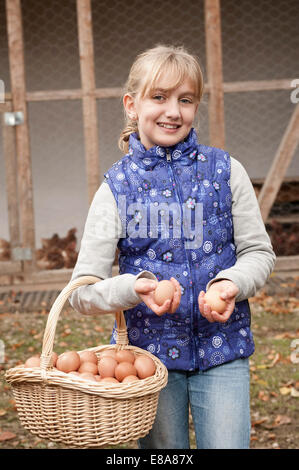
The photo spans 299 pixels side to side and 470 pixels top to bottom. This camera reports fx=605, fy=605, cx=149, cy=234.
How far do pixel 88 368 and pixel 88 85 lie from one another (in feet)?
14.7

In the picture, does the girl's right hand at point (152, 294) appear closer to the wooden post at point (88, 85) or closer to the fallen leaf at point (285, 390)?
the fallen leaf at point (285, 390)

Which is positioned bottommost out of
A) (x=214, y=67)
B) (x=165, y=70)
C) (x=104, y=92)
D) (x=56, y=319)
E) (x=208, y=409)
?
(x=208, y=409)

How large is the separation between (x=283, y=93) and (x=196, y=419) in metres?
6.83

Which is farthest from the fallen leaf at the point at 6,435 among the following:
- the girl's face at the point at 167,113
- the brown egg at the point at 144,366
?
the girl's face at the point at 167,113

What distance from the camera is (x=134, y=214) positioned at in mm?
1892

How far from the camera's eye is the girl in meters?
1.87

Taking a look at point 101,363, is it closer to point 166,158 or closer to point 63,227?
point 166,158

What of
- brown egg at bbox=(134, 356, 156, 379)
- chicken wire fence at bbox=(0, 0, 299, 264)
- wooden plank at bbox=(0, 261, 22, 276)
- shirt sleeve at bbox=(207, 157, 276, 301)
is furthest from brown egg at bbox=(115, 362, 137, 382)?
chicken wire fence at bbox=(0, 0, 299, 264)

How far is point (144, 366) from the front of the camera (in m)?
1.80

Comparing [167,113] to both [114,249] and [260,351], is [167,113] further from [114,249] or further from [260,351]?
[260,351]

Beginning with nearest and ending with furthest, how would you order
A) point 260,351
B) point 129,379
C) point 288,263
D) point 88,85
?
point 129,379
point 260,351
point 88,85
point 288,263

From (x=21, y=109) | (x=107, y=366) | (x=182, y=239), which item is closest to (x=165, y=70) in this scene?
(x=182, y=239)

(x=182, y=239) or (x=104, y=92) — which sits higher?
(x=104, y=92)
